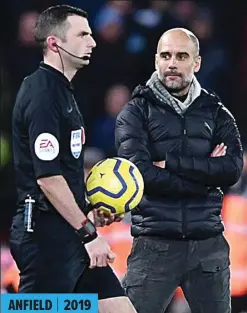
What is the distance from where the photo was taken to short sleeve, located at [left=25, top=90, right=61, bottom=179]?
152 inches

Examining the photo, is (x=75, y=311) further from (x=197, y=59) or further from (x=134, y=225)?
(x=197, y=59)

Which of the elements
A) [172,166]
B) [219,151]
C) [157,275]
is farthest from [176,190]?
[157,275]

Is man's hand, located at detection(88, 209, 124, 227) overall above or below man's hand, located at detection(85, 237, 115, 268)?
above

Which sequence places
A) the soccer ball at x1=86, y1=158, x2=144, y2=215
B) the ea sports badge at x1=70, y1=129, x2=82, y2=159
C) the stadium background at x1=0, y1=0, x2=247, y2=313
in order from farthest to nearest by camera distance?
1. the stadium background at x1=0, y1=0, x2=247, y2=313
2. the soccer ball at x1=86, y1=158, x2=144, y2=215
3. the ea sports badge at x1=70, y1=129, x2=82, y2=159

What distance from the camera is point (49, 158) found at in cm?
388

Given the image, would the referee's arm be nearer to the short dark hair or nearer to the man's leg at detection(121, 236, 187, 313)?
the short dark hair

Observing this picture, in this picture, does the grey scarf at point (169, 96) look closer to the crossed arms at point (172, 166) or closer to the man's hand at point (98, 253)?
the crossed arms at point (172, 166)

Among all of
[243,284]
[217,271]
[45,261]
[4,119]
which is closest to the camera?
[45,261]

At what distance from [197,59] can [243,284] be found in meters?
2.40

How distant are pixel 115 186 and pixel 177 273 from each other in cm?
67

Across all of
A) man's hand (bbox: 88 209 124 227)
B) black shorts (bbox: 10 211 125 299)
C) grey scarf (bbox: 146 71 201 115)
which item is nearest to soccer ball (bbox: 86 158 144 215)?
man's hand (bbox: 88 209 124 227)

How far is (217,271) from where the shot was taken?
15.2 ft

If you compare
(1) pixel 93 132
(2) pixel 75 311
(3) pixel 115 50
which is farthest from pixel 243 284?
(2) pixel 75 311

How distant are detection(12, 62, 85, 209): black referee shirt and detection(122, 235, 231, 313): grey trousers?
66 centimetres
